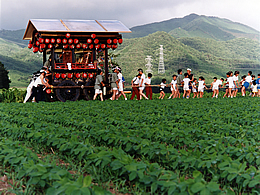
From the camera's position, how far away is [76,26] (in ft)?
44.9

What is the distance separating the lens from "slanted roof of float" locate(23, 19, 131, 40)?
12.9m

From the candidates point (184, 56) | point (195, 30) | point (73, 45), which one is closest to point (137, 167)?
point (73, 45)

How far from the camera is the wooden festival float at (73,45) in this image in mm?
13234

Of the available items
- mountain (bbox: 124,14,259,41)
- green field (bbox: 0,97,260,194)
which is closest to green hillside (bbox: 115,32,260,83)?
mountain (bbox: 124,14,259,41)

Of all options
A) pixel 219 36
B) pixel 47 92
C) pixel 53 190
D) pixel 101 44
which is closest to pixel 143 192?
pixel 53 190

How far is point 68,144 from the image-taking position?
3.75 metres

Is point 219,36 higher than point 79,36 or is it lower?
higher

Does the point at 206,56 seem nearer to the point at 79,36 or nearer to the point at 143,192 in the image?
the point at 79,36

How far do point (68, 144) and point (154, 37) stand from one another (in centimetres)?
8271

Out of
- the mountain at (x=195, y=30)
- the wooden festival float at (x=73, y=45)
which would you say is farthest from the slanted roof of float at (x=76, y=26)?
the mountain at (x=195, y=30)

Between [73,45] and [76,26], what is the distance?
38.9 inches

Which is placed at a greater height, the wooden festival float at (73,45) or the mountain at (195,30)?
the mountain at (195,30)

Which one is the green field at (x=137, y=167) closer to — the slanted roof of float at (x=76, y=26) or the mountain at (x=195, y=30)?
the slanted roof of float at (x=76, y=26)

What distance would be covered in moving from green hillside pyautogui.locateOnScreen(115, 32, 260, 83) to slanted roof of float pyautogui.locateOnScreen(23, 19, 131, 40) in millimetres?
41105
